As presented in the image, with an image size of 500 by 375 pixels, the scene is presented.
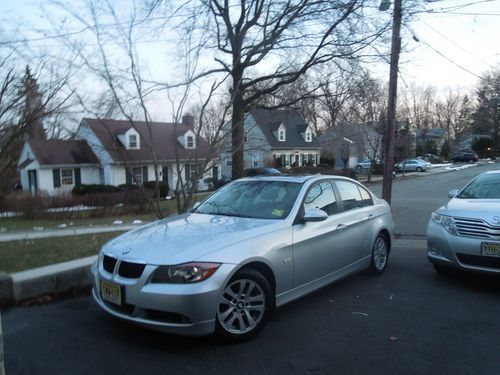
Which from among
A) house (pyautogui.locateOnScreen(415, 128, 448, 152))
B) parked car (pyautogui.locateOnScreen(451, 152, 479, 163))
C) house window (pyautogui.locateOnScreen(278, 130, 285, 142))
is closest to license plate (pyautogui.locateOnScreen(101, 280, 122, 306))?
house window (pyautogui.locateOnScreen(278, 130, 285, 142))

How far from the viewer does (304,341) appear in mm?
3967

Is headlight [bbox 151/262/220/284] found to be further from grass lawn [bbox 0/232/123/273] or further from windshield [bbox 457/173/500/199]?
windshield [bbox 457/173/500/199]

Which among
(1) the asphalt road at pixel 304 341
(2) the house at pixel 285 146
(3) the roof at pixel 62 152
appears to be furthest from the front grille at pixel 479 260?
(2) the house at pixel 285 146

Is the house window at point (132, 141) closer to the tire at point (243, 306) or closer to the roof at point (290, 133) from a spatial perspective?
the roof at point (290, 133)

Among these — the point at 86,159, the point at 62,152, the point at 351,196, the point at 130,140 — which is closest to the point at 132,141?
the point at 130,140

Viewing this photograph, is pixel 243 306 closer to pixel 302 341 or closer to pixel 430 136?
pixel 302 341

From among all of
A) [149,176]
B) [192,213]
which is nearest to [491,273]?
[192,213]

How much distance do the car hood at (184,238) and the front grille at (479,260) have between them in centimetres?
264

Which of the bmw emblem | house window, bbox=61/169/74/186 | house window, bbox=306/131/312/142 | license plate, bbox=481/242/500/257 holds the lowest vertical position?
house window, bbox=61/169/74/186

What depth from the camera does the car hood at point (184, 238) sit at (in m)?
3.75

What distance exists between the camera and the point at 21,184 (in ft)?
120

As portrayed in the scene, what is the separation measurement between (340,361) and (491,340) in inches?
61.2

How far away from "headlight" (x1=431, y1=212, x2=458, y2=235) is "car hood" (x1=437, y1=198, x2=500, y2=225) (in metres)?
0.06

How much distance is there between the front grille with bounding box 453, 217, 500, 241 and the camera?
5.27m
